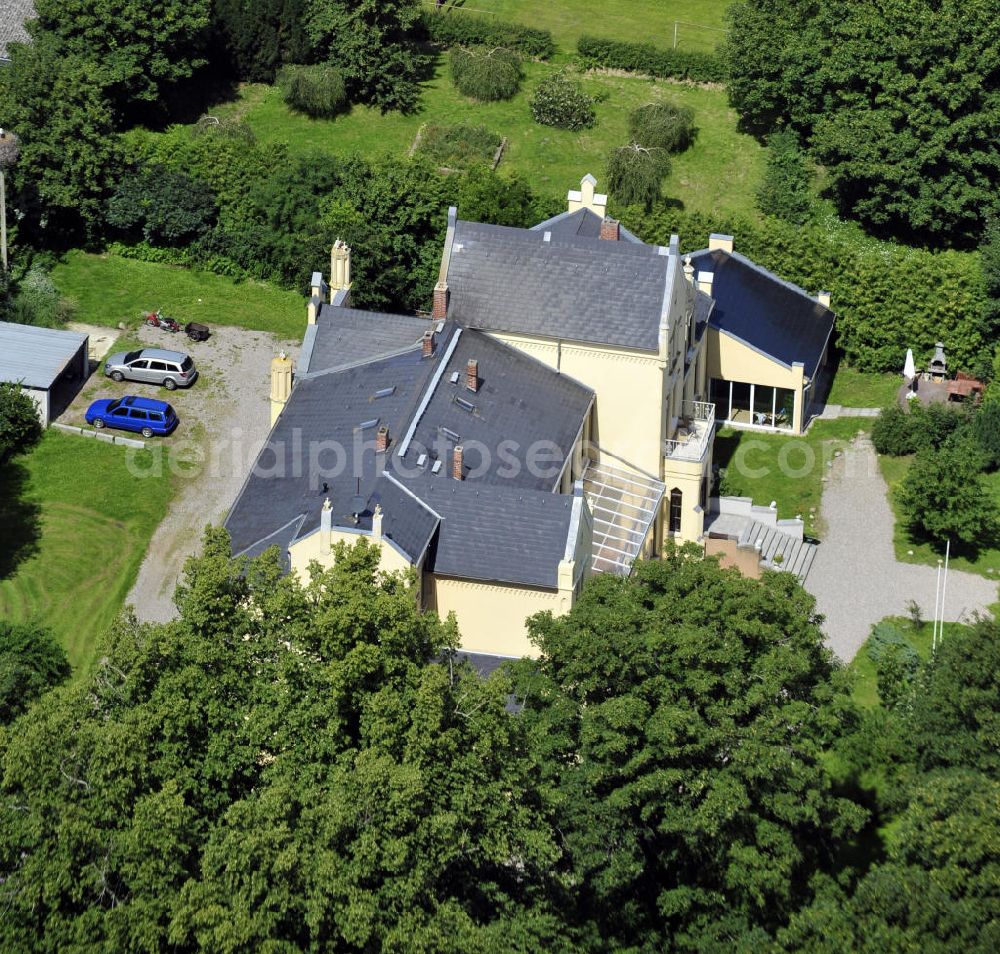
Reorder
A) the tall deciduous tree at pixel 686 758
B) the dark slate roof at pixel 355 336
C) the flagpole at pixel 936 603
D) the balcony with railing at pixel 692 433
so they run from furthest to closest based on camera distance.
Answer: the balcony with railing at pixel 692 433
the dark slate roof at pixel 355 336
the flagpole at pixel 936 603
the tall deciduous tree at pixel 686 758

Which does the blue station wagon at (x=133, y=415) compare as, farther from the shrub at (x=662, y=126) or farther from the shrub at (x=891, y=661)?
the shrub at (x=662, y=126)

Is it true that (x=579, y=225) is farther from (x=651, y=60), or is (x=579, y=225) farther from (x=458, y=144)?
(x=651, y=60)

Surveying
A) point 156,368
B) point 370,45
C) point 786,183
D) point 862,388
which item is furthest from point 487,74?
point 156,368

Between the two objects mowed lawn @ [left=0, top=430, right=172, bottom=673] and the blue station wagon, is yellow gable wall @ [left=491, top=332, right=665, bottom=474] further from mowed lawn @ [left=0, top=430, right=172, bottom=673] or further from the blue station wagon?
mowed lawn @ [left=0, top=430, right=172, bottom=673]

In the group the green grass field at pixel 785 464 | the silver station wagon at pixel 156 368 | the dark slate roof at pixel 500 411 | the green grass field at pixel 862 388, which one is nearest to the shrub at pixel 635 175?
the green grass field at pixel 862 388

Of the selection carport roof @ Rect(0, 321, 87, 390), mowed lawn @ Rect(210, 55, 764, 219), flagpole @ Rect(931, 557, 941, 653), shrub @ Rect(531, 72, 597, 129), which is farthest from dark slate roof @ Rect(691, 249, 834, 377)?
carport roof @ Rect(0, 321, 87, 390)

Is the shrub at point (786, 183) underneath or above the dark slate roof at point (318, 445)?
underneath
